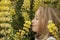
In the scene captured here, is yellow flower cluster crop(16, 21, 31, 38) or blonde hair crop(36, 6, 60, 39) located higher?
blonde hair crop(36, 6, 60, 39)

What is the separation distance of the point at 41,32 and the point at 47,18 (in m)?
0.23

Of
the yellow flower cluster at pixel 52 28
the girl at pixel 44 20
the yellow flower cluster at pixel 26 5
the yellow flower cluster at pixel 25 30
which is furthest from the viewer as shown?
the yellow flower cluster at pixel 26 5

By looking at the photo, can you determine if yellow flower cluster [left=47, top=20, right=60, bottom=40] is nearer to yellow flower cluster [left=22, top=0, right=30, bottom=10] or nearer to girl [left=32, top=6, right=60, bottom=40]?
girl [left=32, top=6, right=60, bottom=40]

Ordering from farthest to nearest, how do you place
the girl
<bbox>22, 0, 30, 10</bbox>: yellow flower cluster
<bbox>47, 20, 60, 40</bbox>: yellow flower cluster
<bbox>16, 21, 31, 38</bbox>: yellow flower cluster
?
<bbox>22, 0, 30, 10</bbox>: yellow flower cluster, <bbox>16, 21, 31, 38</bbox>: yellow flower cluster, the girl, <bbox>47, 20, 60, 40</bbox>: yellow flower cluster

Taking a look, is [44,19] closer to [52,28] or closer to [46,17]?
[46,17]

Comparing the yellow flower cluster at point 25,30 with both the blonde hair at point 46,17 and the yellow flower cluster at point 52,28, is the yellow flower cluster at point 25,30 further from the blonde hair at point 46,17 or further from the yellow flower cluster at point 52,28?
the yellow flower cluster at point 52,28

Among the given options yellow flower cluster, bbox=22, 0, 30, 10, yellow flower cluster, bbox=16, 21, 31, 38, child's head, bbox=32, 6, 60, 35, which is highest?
yellow flower cluster, bbox=22, 0, 30, 10

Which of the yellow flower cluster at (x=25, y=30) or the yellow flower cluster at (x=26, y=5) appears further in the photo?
the yellow flower cluster at (x=26, y=5)

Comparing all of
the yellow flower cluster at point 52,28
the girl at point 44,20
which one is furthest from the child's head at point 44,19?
the yellow flower cluster at point 52,28

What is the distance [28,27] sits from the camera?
482cm

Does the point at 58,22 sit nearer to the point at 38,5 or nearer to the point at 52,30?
the point at 52,30

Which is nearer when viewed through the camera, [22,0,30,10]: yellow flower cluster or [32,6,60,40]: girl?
[32,6,60,40]: girl

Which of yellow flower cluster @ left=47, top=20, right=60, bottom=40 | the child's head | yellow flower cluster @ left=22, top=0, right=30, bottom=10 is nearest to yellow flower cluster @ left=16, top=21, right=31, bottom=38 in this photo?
the child's head

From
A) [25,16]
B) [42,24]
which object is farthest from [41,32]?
[25,16]
